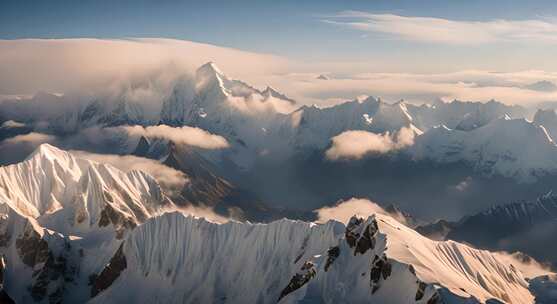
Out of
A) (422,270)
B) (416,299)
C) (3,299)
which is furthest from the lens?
(422,270)

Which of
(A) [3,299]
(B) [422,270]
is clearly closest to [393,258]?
(B) [422,270]

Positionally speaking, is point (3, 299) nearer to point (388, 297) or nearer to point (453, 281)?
point (388, 297)

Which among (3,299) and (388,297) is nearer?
(3,299)

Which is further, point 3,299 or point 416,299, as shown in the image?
point 416,299

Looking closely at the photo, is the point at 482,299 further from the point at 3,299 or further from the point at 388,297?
the point at 3,299

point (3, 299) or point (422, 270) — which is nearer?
point (3, 299)

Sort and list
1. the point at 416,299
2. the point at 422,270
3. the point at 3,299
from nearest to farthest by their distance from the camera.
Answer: the point at 3,299 → the point at 416,299 → the point at 422,270

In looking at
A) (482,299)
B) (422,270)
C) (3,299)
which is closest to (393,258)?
(422,270)
